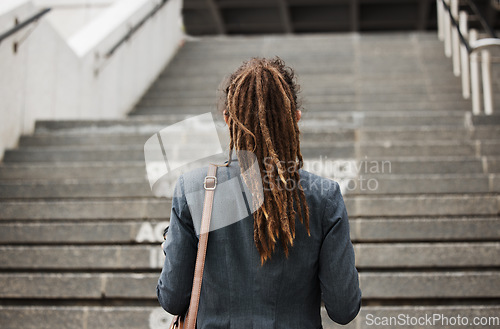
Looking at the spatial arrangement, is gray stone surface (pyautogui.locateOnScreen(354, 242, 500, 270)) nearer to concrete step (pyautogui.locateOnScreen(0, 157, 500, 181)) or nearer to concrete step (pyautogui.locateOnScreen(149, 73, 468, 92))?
concrete step (pyautogui.locateOnScreen(0, 157, 500, 181))

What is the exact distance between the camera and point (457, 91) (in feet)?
20.7

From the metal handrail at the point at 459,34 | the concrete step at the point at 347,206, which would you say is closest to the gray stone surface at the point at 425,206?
the concrete step at the point at 347,206

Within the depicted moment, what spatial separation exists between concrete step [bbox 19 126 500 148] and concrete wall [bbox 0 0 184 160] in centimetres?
44

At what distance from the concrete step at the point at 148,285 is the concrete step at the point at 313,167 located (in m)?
1.02

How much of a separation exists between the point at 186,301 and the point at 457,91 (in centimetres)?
576

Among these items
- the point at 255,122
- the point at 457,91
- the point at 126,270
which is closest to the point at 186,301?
the point at 255,122

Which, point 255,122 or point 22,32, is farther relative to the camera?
point 22,32

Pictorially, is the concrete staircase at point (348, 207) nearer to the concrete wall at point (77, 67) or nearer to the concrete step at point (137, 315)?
the concrete step at point (137, 315)

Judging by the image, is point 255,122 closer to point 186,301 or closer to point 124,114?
point 186,301

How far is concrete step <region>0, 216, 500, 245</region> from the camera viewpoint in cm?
328

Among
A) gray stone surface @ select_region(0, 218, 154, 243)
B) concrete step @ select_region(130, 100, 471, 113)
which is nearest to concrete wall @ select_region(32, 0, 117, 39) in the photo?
concrete step @ select_region(130, 100, 471, 113)

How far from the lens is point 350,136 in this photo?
14.5 feet

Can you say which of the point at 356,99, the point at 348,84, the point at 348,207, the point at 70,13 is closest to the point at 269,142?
the point at 348,207

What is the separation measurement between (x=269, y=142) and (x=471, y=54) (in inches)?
172
